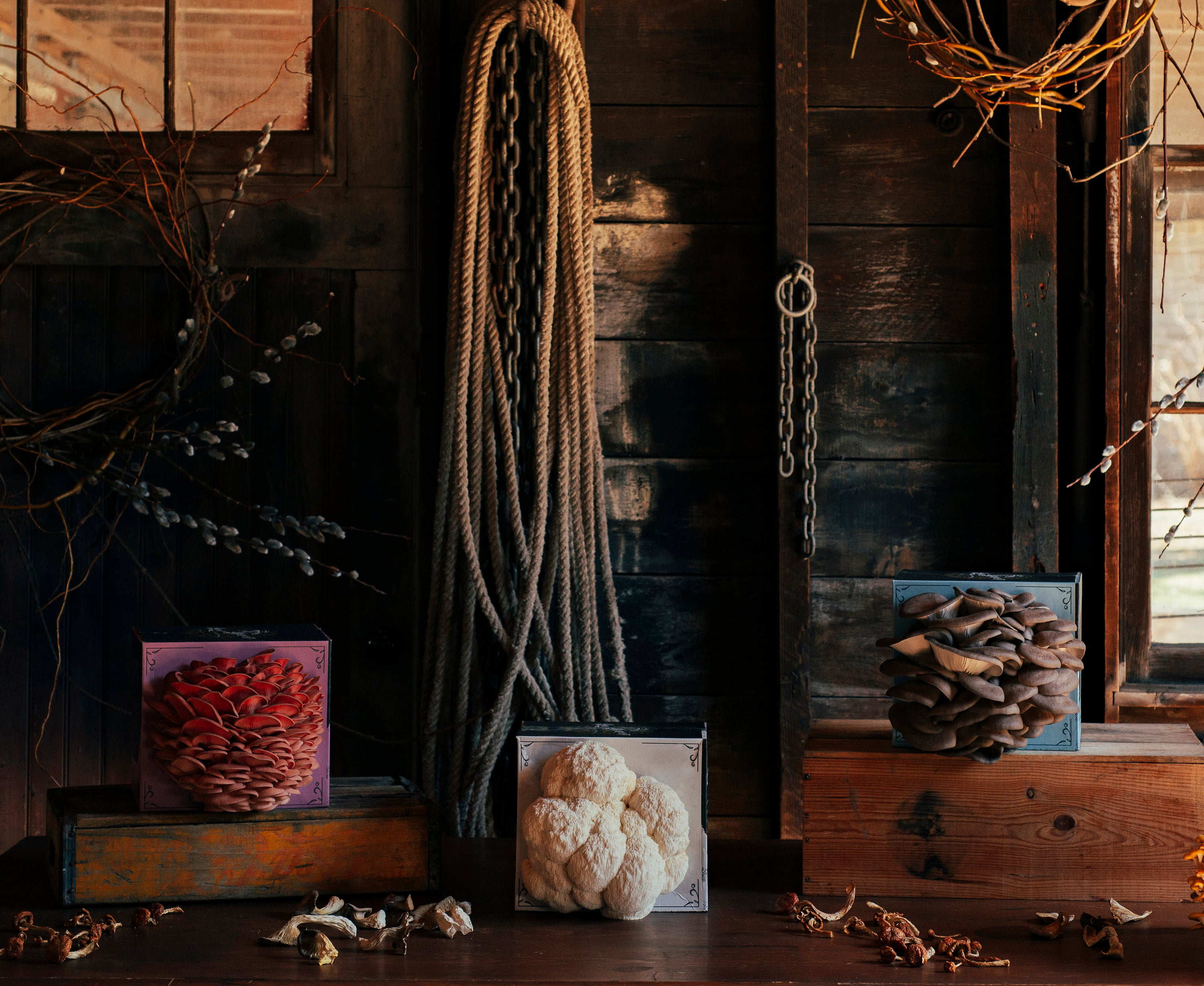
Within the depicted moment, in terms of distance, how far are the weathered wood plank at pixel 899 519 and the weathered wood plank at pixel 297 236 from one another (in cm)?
90

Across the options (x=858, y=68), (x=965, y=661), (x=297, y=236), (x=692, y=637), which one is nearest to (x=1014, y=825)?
(x=965, y=661)

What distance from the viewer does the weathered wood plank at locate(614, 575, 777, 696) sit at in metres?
2.01

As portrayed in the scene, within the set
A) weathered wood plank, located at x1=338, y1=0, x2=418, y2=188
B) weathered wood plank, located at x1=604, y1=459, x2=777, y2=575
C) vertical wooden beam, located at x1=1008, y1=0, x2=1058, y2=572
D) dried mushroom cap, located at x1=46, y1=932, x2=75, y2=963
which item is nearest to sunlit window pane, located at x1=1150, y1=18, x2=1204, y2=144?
vertical wooden beam, located at x1=1008, y1=0, x2=1058, y2=572

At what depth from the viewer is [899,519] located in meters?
2.02

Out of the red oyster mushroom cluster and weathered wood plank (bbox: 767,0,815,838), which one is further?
weathered wood plank (bbox: 767,0,815,838)

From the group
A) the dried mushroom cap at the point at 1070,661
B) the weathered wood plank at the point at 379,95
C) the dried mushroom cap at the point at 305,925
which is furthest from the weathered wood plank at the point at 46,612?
the dried mushroom cap at the point at 1070,661

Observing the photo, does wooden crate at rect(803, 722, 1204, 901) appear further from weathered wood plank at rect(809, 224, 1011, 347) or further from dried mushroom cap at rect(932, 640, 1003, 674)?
weathered wood plank at rect(809, 224, 1011, 347)

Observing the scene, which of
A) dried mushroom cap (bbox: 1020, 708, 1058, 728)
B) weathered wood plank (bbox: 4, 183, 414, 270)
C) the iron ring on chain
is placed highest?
weathered wood plank (bbox: 4, 183, 414, 270)

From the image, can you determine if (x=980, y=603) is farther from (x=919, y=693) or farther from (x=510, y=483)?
(x=510, y=483)

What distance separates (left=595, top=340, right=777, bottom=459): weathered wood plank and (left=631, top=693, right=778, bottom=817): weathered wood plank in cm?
43

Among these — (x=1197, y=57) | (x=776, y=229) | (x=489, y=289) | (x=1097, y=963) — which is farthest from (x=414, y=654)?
(x=1197, y=57)

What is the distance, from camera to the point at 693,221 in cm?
201

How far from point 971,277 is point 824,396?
0.35 m

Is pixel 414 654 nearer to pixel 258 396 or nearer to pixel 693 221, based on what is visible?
pixel 258 396
